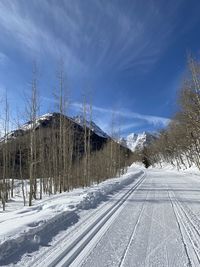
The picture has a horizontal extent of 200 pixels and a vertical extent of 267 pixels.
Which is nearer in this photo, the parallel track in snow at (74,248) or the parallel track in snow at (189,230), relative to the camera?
the parallel track in snow at (74,248)

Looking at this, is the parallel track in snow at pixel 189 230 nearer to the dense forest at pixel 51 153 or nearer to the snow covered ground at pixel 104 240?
the snow covered ground at pixel 104 240

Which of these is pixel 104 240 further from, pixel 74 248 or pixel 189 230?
pixel 189 230

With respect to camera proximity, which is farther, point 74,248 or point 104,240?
point 104,240

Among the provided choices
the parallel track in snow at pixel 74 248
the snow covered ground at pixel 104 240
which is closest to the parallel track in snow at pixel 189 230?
the snow covered ground at pixel 104 240

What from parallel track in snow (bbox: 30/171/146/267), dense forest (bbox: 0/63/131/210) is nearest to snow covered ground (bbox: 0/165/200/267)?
parallel track in snow (bbox: 30/171/146/267)

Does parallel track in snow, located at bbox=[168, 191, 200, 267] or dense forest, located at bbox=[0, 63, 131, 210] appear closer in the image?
parallel track in snow, located at bbox=[168, 191, 200, 267]

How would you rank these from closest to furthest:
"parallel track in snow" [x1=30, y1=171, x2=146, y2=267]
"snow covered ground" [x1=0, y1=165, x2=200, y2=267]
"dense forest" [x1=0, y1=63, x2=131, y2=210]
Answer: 1. "parallel track in snow" [x1=30, y1=171, x2=146, y2=267]
2. "snow covered ground" [x1=0, y1=165, x2=200, y2=267]
3. "dense forest" [x1=0, y1=63, x2=131, y2=210]

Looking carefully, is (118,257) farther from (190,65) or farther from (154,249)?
(190,65)

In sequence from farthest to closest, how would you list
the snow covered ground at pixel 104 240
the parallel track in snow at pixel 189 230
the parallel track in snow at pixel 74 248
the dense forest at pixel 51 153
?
the dense forest at pixel 51 153 < the parallel track in snow at pixel 189 230 < the snow covered ground at pixel 104 240 < the parallel track in snow at pixel 74 248

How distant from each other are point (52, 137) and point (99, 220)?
21561 millimetres

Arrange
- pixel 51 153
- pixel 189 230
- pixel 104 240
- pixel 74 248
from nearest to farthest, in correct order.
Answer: pixel 74 248
pixel 104 240
pixel 189 230
pixel 51 153

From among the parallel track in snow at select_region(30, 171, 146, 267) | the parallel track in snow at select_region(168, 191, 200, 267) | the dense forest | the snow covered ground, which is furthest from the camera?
the dense forest

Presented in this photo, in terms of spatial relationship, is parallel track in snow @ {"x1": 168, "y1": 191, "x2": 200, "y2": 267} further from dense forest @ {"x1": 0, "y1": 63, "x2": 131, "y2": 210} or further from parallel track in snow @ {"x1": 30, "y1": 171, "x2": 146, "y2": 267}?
dense forest @ {"x1": 0, "y1": 63, "x2": 131, "y2": 210}

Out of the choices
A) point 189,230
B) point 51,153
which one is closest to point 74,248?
point 189,230
